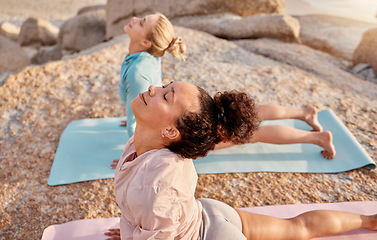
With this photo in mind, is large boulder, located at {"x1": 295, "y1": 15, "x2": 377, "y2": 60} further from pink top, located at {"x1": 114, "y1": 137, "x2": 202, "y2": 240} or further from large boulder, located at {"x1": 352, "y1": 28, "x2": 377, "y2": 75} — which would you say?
pink top, located at {"x1": 114, "y1": 137, "x2": 202, "y2": 240}

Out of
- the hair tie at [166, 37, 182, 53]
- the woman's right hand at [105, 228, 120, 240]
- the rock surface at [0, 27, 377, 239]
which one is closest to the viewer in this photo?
the woman's right hand at [105, 228, 120, 240]

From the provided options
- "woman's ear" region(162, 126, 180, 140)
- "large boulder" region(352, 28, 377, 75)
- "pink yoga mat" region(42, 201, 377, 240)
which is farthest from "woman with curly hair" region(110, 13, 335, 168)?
"large boulder" region(352, 28, 377, 75)

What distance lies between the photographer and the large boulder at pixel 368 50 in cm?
440

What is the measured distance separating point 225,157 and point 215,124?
112 cm

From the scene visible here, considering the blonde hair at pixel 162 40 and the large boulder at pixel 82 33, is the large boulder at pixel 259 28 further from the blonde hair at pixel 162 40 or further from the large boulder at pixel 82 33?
the large boulder at pixel 82 33

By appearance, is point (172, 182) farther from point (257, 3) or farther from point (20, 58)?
point (20, 58)

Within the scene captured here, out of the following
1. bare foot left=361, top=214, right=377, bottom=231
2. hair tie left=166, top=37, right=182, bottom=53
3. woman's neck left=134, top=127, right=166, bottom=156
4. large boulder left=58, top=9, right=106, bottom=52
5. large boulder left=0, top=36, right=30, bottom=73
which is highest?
hair tie left=166, top=37, right=182, bottom=53

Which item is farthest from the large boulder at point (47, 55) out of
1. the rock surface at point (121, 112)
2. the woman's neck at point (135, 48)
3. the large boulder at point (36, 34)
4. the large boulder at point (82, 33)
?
the woman's neck at point (135, 48)

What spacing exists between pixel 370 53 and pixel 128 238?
4.51m

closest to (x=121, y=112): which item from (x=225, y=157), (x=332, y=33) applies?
(x=225, y=157)

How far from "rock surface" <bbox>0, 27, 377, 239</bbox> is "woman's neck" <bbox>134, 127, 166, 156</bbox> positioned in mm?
761

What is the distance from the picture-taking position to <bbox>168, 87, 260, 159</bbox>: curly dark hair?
129 centimetres

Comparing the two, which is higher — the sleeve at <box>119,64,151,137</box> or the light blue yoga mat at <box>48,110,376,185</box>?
the sleeve at <box>119,64,151,137</box>

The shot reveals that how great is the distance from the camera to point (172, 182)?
121 cm
